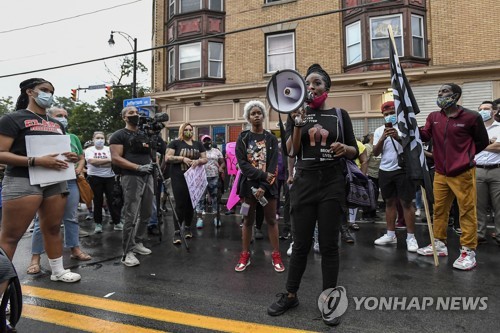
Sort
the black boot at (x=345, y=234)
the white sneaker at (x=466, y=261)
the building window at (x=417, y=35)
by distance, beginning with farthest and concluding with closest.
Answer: the building window at (x=417, y=35)
the black boot at (x=345, y=234)
the white sneaker at (x=466, y=261)

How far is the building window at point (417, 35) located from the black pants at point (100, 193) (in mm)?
12212

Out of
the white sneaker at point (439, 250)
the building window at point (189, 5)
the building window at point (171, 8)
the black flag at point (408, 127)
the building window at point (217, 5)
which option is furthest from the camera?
the building window at point (171, 8)

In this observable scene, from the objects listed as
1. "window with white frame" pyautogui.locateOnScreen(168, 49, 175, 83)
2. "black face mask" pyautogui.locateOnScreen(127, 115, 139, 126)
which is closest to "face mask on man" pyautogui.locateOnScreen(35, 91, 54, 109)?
"black face mask" pyautogui.locateOnScreen(127, 115, 139, 126)

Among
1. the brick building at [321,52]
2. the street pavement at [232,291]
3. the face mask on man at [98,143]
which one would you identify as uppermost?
the brick building at [321,52]

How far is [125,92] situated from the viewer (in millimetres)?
29219

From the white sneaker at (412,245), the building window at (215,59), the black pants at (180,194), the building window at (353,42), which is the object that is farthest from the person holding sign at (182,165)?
the building window at (215,59)

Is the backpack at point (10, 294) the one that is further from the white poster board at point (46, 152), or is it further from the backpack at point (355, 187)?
the backpack at point (355, 187)

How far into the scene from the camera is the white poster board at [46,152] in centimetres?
311

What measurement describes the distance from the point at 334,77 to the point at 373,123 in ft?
7.87

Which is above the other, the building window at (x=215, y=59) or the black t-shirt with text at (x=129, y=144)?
the building window at (x=215, y=59)

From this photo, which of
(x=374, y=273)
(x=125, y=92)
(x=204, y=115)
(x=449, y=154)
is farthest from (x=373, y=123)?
(x=125, y=92)

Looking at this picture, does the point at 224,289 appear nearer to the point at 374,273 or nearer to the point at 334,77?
the point at 374,273

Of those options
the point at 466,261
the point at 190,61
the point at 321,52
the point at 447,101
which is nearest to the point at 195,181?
the point at 447,101

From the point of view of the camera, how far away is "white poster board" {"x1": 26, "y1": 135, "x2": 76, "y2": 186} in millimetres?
3109
